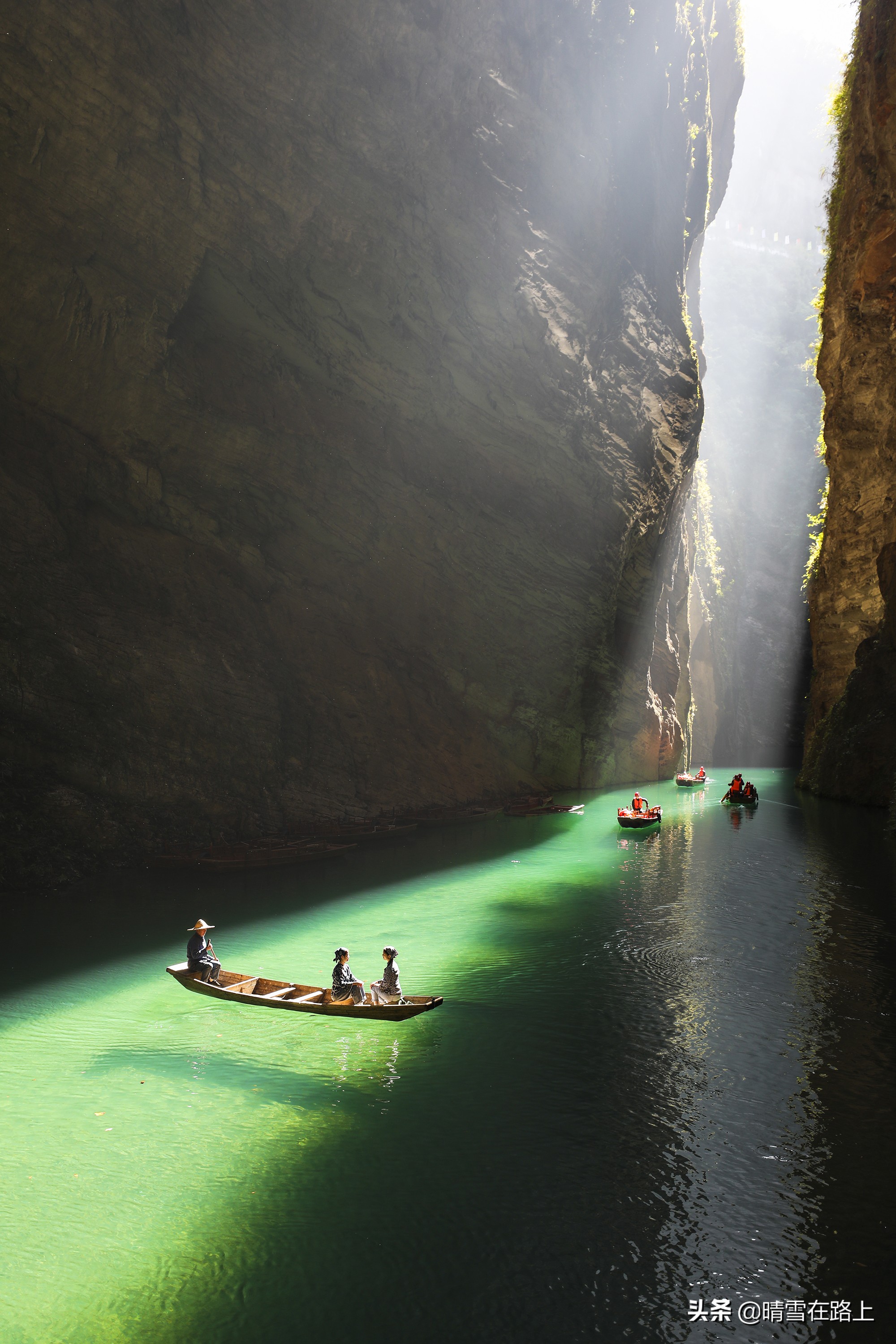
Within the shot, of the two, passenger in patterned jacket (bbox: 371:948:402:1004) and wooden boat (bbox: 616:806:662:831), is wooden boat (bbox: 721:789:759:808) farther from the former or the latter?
passenger in patterned jacket (bbox: 371:948:402:1004)

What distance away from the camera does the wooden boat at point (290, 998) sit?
32.9 feet

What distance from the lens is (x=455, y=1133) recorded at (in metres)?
7.73

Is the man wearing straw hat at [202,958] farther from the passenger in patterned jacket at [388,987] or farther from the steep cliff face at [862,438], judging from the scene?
the steep cliff face at [862,438]

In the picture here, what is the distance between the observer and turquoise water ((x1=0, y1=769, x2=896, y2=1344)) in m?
5.63

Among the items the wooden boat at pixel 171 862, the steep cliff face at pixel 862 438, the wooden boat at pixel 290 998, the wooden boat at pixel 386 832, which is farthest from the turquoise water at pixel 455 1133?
the steep cliff face at pixel 862 438

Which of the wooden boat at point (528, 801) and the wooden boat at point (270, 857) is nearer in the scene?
the wooden boat at point (270, 857)

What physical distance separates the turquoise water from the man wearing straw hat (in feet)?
A: 1.43

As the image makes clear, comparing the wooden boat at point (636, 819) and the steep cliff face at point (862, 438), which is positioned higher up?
the steep cliff face at point (862, 438)

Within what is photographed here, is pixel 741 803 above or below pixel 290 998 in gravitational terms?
above

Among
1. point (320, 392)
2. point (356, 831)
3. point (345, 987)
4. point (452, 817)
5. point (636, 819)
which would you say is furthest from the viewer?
point (452, 817)

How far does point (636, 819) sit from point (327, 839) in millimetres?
9613

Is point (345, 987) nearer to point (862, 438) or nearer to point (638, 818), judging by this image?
point (638, 818)

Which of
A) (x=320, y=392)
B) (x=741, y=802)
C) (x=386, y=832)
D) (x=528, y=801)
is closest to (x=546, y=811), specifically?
(x=528, y=801)

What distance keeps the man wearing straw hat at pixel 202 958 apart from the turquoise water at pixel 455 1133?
17.1 inches
